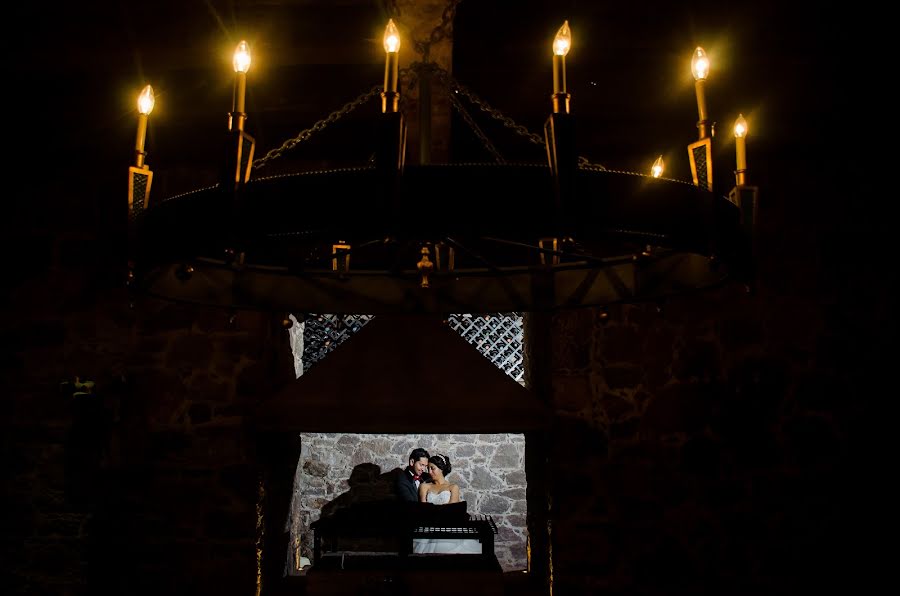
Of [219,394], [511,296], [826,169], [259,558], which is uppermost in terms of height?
[826,169]

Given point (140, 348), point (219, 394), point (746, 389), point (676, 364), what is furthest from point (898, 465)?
point (140, 348)

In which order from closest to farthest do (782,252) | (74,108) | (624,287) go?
(624,287) < (74,108) < (782,252)

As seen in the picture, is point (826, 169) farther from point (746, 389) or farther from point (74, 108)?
point (74, 108)

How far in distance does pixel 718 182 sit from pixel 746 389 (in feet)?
9.82

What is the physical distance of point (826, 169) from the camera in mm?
4027

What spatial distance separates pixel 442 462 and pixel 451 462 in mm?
335

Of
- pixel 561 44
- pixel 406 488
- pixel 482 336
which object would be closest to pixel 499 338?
→ pixel 482 336

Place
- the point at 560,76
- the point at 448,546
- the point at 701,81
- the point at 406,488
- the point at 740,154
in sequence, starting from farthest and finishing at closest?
the point at 406,488, the point at 448,546, the point at 740,154, the point at 701,81, the point at 560,76

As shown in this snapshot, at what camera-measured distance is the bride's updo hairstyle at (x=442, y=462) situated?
6.41 metres

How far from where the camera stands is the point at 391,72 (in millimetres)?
1119

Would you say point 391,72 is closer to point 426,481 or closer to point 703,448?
point 703,448

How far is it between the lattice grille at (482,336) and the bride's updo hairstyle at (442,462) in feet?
3.56

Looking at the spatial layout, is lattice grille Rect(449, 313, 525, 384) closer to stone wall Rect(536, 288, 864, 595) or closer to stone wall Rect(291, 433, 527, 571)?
stone wall Rect(291, 433, 527, 571)

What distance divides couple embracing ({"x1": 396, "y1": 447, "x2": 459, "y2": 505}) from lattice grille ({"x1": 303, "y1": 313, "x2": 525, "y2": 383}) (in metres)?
1.14
